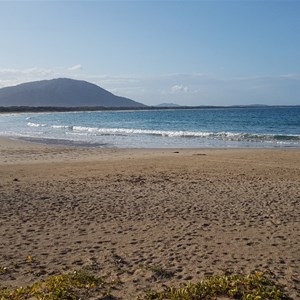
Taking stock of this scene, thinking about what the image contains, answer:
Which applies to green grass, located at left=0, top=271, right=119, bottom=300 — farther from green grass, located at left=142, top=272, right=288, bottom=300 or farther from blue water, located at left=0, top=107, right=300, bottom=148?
blue water, located at left=0, top=107, right=300, bottom=148

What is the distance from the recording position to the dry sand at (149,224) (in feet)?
17.9

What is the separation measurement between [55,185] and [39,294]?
6.74 m

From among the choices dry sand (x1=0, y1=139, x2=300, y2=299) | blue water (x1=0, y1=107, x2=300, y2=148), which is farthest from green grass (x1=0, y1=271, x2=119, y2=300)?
blue water (x1=0, y1=107, x2=300, y2=148)

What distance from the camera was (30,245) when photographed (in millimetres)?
6348

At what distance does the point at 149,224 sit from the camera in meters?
7.47

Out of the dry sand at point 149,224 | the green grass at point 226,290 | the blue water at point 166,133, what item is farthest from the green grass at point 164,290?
the blue water at point 166,133

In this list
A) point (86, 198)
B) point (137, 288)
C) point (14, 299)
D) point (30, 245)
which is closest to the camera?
point (14, 299)

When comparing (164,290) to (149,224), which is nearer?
(164,290)

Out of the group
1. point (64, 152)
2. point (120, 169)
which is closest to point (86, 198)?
point (120, 169)

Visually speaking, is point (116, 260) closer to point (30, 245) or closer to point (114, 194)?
point (30, 245)

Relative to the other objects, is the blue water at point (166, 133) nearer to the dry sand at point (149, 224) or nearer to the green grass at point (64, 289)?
the dry sand at point (149, 224)

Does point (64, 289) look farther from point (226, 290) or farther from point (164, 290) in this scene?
point (226, 290)

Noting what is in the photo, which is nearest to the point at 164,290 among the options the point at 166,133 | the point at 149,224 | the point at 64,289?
the point at 64,289

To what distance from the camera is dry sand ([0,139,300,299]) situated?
17.9ft
